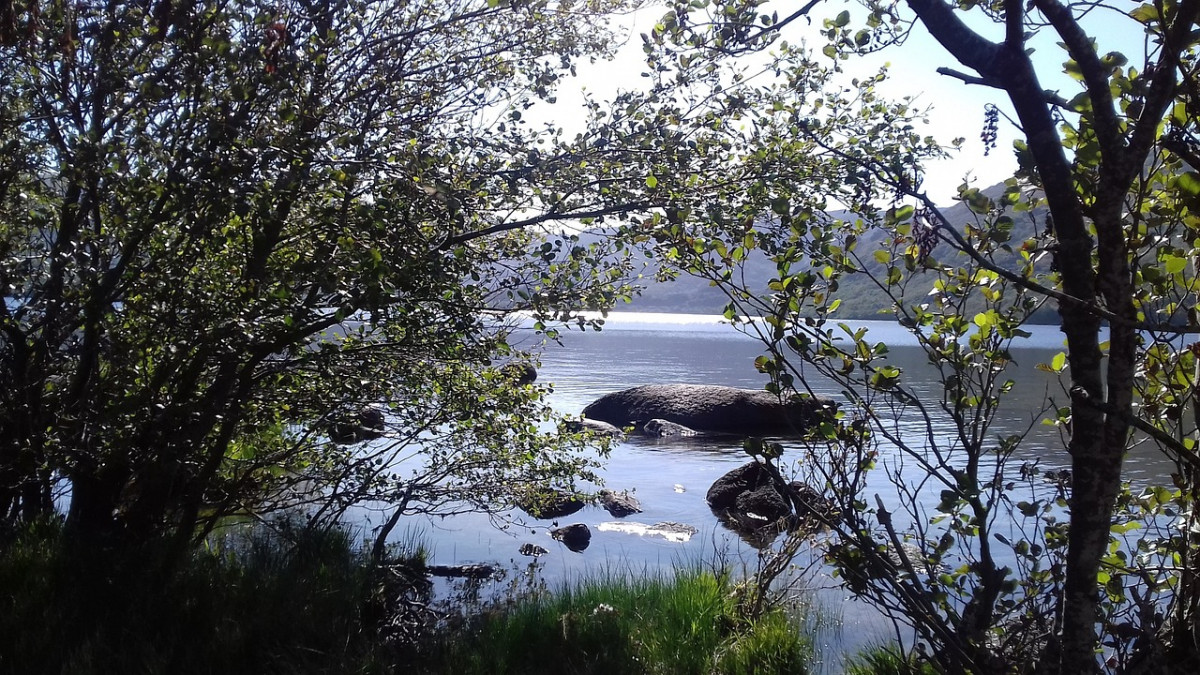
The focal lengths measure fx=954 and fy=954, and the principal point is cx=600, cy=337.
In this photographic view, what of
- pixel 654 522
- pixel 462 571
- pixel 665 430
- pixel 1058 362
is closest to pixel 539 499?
pixel 462 571

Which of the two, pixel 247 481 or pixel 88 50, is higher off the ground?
pixel 88 50

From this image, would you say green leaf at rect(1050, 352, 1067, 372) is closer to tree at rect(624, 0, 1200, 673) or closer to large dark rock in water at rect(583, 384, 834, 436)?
tree at rect(624, 0, 1200, 673)

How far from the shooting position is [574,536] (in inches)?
552

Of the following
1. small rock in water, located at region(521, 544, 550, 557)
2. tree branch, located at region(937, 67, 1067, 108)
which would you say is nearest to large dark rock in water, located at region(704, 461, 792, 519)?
small rock in water, located at region(521, 544, 550, 557)

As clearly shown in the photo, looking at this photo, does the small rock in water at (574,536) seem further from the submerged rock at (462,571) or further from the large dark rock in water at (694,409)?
the large dark rock in water at (694,409)

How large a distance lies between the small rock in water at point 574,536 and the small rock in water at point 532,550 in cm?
51

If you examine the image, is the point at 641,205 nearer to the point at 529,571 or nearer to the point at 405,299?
the point at 405,299

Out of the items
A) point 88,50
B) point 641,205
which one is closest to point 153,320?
point 88,50

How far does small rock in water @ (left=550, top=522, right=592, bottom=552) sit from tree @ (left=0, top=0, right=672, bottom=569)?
5119 mm

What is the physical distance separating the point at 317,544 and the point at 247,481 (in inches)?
35.1

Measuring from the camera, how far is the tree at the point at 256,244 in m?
6.05

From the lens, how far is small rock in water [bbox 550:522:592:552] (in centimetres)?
1381

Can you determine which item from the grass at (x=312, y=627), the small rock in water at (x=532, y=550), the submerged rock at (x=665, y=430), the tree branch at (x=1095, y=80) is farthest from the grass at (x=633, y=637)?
the submerged rock at (x=665, y=430)

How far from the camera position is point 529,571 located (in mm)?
12227
